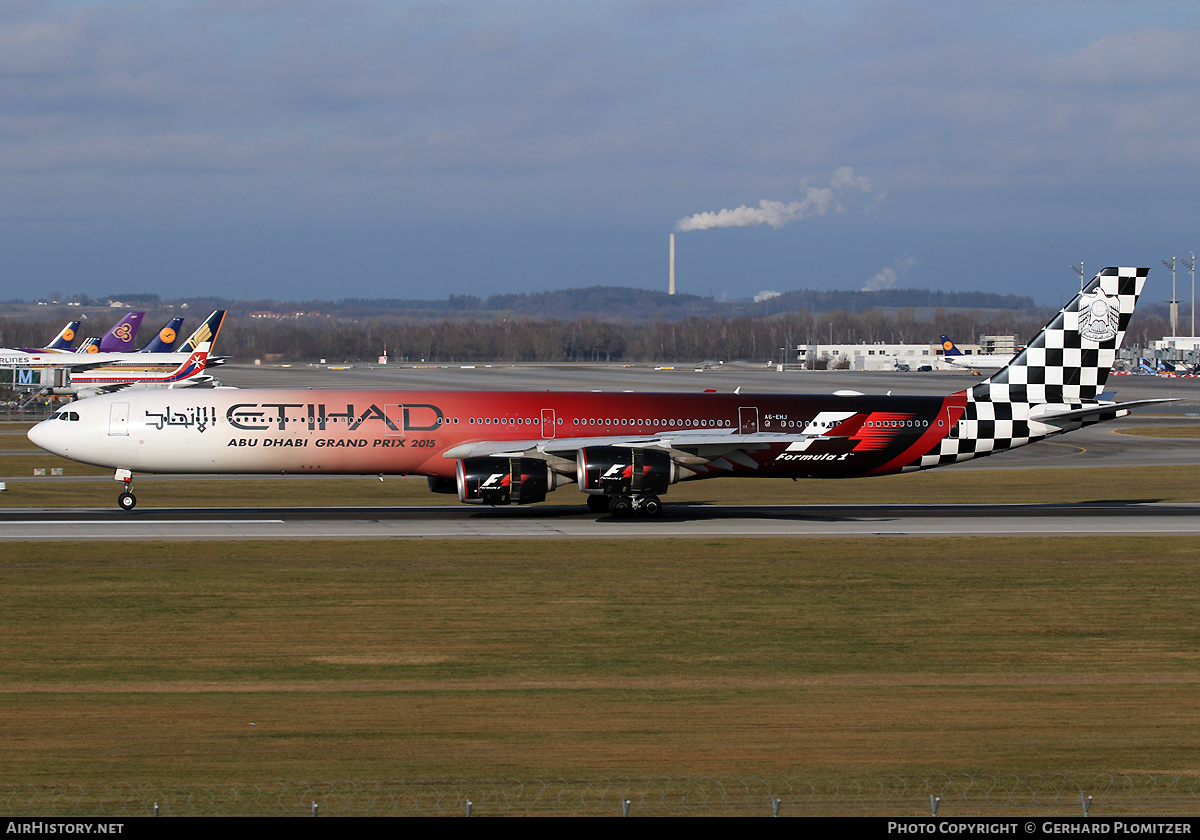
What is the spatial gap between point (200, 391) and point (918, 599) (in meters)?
27.1

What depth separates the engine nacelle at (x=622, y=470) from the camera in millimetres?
39656

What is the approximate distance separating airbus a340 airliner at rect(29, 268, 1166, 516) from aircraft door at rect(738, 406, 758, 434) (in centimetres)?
5

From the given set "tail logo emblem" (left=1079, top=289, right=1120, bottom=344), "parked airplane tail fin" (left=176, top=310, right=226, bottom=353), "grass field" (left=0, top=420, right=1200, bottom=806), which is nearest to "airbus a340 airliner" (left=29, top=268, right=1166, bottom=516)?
"tail logo emblem" (left=1079, top=289, right=1120, bottom=344)

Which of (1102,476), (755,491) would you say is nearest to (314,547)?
(755,491)

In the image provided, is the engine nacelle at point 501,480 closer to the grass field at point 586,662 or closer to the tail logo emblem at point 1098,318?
the grass field at point 586,662

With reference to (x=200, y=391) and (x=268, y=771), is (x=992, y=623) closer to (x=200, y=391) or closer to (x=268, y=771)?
→ (x=268, y=771)

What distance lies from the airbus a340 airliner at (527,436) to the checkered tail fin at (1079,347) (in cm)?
179

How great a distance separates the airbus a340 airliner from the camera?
4047 cm

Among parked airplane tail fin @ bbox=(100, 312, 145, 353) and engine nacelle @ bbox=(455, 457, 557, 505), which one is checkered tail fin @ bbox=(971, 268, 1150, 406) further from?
parked airplane tail fin @ bbox=(100, 312, 145, 353)

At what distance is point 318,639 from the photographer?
23984mm

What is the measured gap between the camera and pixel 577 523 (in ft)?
135

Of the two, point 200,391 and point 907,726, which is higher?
point 200,391

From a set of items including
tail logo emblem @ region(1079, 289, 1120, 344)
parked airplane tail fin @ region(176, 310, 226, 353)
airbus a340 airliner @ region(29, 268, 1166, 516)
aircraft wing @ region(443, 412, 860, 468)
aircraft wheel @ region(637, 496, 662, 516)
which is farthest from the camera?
parked airplane tail fin @ region(176, 310, 226, 353)

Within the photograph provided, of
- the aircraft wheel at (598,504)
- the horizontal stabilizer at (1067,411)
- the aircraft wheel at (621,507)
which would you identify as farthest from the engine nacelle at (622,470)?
the horizontal stabilizer at (1067,411)
